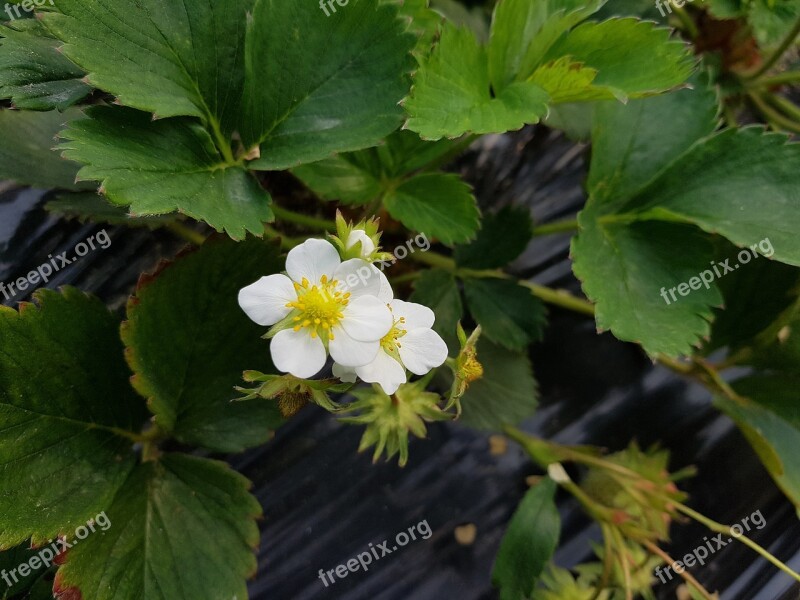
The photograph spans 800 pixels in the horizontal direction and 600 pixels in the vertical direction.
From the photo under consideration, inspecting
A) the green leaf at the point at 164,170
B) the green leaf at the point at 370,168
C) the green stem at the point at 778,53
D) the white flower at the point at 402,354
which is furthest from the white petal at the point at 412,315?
the green stem at the point at 778,53

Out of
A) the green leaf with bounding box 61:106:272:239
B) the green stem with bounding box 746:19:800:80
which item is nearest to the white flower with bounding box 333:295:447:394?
the green leaf with bounding box 61:106:272:239

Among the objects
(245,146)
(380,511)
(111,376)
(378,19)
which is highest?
(378,19)

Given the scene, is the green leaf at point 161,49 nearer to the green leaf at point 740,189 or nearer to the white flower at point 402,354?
the white flower at point 402,354

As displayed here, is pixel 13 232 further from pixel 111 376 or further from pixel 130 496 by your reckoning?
pixel 130 496

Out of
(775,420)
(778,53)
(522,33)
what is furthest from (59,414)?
(778,53)

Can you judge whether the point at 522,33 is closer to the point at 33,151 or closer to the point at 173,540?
the point at 33,151

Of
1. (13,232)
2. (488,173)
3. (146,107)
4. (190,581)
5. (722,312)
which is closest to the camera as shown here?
(146,107)

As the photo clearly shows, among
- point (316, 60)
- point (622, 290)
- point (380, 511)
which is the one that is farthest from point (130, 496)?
point (622, 290)
